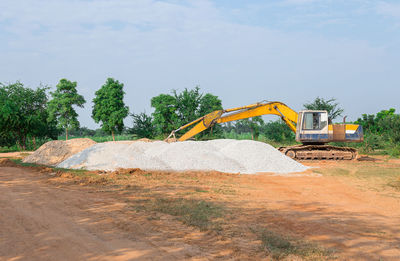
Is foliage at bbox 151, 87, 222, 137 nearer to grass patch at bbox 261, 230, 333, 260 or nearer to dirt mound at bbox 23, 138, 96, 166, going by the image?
dirt mound at bbox 23, 138, 96, 166

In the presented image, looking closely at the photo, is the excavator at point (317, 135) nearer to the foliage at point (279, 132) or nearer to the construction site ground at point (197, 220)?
the construction site ground at point (197, 220)

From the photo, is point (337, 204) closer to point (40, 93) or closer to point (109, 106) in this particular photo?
point (109, 106)

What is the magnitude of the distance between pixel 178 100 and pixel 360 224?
32.6 metres

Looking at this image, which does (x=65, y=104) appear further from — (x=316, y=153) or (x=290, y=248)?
(x=290, y=248)

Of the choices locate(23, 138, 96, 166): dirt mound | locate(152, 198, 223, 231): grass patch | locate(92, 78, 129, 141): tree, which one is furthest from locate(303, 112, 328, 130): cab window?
locate(92, 78, 129, 141): tree

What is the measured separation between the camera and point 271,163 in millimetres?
16234

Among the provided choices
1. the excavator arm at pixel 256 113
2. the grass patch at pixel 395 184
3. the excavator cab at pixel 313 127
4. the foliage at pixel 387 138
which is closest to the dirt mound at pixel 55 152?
the excavator arm at pixel 256 113

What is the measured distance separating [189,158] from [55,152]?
10276mm

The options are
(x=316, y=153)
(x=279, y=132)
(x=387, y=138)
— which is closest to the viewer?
(x=316, y=153)

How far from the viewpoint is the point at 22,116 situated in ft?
119

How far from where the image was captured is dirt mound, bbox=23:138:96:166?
66.0 ft

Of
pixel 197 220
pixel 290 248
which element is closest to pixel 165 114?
pixel 197 220

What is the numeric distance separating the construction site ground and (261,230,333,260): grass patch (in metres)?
0.01

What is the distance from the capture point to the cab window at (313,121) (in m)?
19.8
